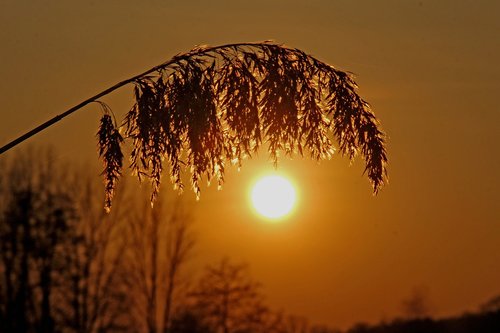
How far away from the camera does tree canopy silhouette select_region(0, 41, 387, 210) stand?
12.0 m

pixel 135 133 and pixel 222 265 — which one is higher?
pixel 222 265

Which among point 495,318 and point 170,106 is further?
point 495,318

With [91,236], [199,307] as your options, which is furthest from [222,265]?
[91,236]

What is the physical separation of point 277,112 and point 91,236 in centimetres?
3119

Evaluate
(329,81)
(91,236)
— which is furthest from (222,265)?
(329,81)

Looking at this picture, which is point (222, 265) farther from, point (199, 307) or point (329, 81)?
point (329, 81)

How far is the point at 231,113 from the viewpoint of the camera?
12.0 metres

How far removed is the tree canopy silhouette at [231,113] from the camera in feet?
→ 39.2

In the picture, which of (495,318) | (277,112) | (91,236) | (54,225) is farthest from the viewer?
(495,318)

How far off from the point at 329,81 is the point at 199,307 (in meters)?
37.4

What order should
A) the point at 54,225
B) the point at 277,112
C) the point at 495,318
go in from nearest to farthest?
1. the point at 277,112
2. the point at 54,225
3. the point at 495,318

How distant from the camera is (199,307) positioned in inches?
1930

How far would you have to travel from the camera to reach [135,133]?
39.8ft

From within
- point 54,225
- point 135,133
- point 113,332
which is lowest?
point 135,133
